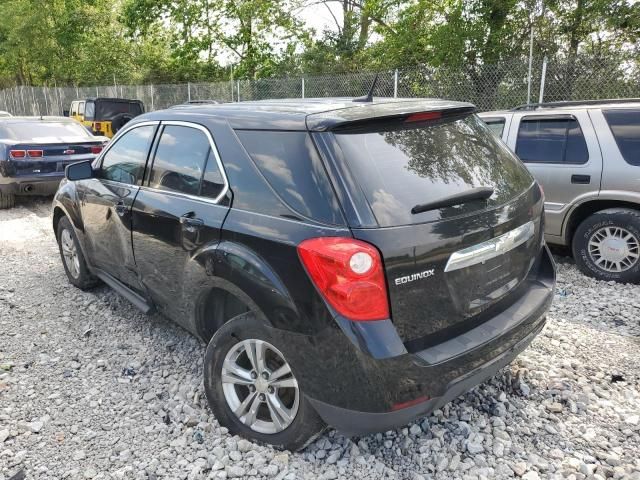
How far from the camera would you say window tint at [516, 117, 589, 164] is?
496 centimetres

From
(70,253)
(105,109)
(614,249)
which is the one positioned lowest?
(70,253)

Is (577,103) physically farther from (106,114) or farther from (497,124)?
(106,114)

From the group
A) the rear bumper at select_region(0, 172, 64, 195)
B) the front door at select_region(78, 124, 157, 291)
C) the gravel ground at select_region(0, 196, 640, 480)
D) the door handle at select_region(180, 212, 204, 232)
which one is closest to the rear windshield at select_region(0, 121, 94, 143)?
the rear bumper at select_region(0, 172, 64, 195)

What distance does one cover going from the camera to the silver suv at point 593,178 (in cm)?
462

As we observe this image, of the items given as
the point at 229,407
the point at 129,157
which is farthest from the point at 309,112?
the point at 129,157

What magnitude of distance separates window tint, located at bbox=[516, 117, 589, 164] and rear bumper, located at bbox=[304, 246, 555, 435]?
328 cm

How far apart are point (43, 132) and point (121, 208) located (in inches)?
256

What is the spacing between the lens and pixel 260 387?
260 cm

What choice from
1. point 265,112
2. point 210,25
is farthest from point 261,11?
point 265,112

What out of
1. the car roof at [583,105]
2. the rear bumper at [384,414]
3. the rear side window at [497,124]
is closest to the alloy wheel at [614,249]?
the car roof at [583,105]

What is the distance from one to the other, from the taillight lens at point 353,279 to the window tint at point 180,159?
44.2 inches

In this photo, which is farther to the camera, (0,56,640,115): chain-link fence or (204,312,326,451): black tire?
(0,56,640,115): chain-link fence

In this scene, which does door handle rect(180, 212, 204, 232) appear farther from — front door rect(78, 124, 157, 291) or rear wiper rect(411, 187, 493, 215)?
rear wiper rect(411, 187, 493, 215)

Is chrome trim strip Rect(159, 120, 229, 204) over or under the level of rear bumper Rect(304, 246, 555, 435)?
over
